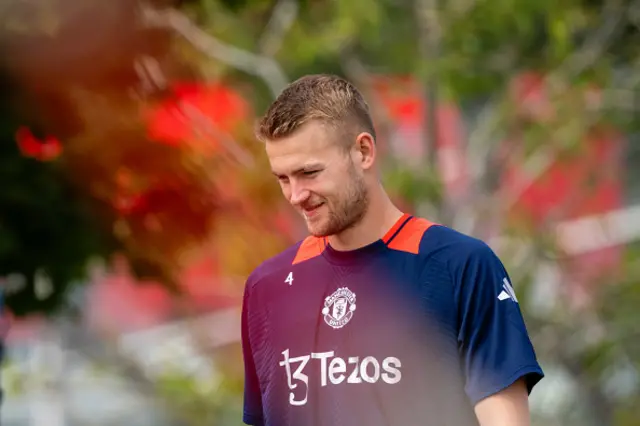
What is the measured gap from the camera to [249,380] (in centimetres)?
319

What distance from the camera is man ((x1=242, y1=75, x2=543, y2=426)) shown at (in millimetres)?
2719

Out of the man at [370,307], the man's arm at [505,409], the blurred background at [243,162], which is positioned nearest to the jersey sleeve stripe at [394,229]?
the man at [370,307]

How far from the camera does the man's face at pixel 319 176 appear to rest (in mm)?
2799

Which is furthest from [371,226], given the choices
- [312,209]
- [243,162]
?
[243,162]

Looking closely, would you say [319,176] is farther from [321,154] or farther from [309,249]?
[309,249]

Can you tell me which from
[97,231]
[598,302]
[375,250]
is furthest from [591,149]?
[375,250]

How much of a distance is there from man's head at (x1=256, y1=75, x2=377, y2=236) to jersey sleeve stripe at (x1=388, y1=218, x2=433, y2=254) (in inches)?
4.1

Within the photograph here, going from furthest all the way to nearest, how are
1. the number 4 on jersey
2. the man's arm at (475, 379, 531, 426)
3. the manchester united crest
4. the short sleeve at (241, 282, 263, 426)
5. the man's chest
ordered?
the short sleeve at (241, 282, 263, 426) < the number 4 on jersey < the manchester united crest < the man's chest < the man's arm at (475, 379, 531, 426)

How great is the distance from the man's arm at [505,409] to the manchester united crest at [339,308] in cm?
38

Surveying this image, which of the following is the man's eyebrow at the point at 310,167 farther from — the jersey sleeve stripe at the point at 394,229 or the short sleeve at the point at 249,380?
the short sleeve at the point at 249,380

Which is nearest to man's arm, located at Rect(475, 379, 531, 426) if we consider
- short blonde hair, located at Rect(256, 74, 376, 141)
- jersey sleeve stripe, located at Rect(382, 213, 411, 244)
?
jersey sleeve stripe, located at Rect(382, 213, 411, 244)

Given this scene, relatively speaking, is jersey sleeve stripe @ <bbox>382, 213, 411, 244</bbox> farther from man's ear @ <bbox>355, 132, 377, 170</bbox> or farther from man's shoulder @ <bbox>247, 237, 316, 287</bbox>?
man's shoulder @ <bbox>247, 237, 316, 287</bbox>

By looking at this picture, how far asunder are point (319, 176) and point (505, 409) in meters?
0.67

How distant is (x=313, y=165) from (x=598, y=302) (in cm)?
977
